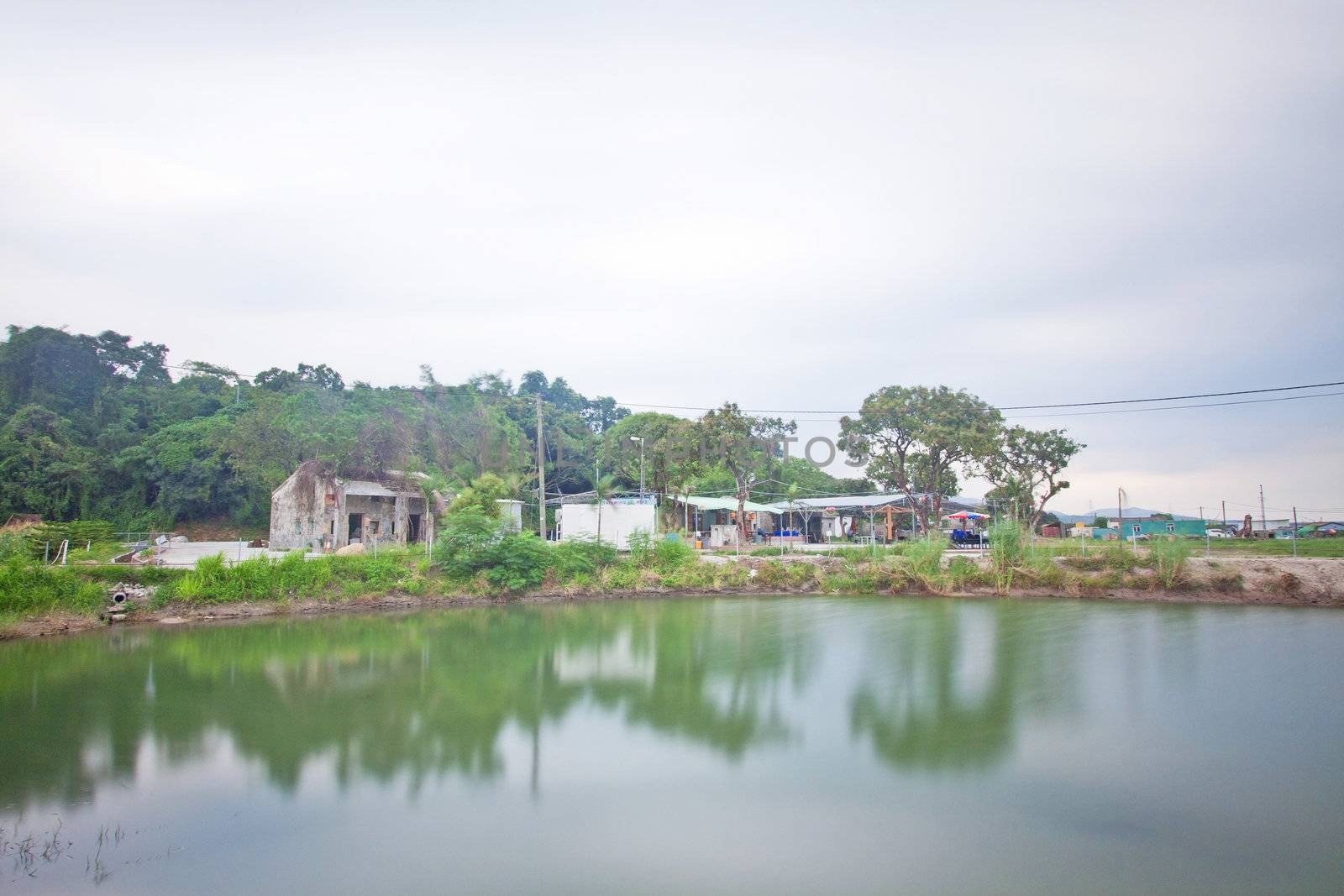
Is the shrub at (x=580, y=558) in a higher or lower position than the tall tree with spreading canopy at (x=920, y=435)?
lower

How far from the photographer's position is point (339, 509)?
83.4 ft

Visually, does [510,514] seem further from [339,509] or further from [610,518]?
[339,509]

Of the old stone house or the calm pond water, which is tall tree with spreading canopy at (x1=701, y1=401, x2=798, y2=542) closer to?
the old stone house

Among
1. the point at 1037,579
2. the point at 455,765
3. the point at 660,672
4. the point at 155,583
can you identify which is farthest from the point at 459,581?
the point at 1037,579

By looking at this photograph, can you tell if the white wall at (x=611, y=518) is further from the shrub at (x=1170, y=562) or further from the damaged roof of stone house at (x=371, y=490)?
the shrub at (x=1170, y=562)

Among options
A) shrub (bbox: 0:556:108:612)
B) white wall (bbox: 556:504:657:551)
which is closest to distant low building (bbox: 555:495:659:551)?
white wall (bbox: 556:504:657:551)

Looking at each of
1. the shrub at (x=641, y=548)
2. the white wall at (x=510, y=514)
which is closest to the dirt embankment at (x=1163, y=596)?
the white wall at (x=510, y=514)

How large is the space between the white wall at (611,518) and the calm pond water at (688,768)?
14.1 m

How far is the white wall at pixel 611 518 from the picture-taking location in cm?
2628

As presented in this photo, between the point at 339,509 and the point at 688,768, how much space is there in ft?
72.2

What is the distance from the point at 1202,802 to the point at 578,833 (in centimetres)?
457

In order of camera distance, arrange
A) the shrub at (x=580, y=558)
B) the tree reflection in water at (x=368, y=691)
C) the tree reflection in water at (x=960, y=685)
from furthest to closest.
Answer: the shrub at (x=580, y=558) < the tree reflection in water at (x=960, y=685) < the tree reflection in water at (x=368, y=691)

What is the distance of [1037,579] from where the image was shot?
18531 millimetres

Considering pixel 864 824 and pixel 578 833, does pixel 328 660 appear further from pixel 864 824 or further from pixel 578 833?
pixel 864 824
